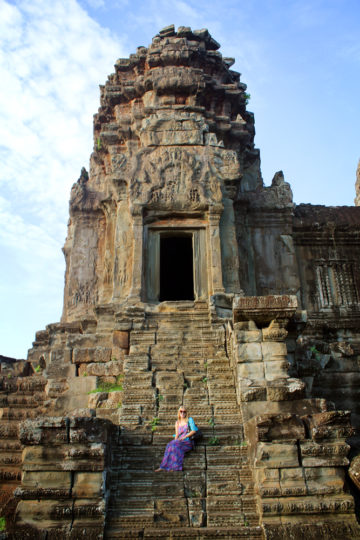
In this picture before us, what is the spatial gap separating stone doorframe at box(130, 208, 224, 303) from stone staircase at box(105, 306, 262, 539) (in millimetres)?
2190

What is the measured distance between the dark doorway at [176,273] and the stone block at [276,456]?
1122 cm

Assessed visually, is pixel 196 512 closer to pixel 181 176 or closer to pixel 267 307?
pixel 267 307

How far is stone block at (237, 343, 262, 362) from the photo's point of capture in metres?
7.29

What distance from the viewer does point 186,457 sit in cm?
657

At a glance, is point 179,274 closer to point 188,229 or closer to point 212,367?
point 188,229

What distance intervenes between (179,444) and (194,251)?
6.07 meters

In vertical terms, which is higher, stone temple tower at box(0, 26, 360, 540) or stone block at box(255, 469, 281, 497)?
stone temple tower at box(0, 26, 360, 540)

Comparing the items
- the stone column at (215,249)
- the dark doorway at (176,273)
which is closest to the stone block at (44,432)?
the stone column at (215,249)

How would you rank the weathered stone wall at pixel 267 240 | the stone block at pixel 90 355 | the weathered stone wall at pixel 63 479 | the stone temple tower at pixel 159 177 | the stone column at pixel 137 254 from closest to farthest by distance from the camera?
1. the weathered stone wall at pixel 63 479
2. the stone block at pixel 90 355
3. the stone column at pixel 137 254
4. the stone temple tower at pixel 159 177
5. the weathered stone wall at pixel 267 240

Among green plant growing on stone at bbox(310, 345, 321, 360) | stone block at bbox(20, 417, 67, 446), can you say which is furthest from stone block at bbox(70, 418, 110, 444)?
green plant growing on stone at bbox(310, 345, 321, 360)

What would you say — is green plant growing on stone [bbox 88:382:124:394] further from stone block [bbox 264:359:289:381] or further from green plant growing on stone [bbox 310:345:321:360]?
green plant growing on stone [bbox 310:345:321:360]

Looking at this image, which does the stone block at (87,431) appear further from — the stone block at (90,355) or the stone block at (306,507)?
the stone block at (90,355)

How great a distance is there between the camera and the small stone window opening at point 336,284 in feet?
45.2

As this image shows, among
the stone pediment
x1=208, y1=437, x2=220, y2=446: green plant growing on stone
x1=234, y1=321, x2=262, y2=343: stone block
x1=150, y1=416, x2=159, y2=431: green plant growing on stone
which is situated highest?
the stone pediment
